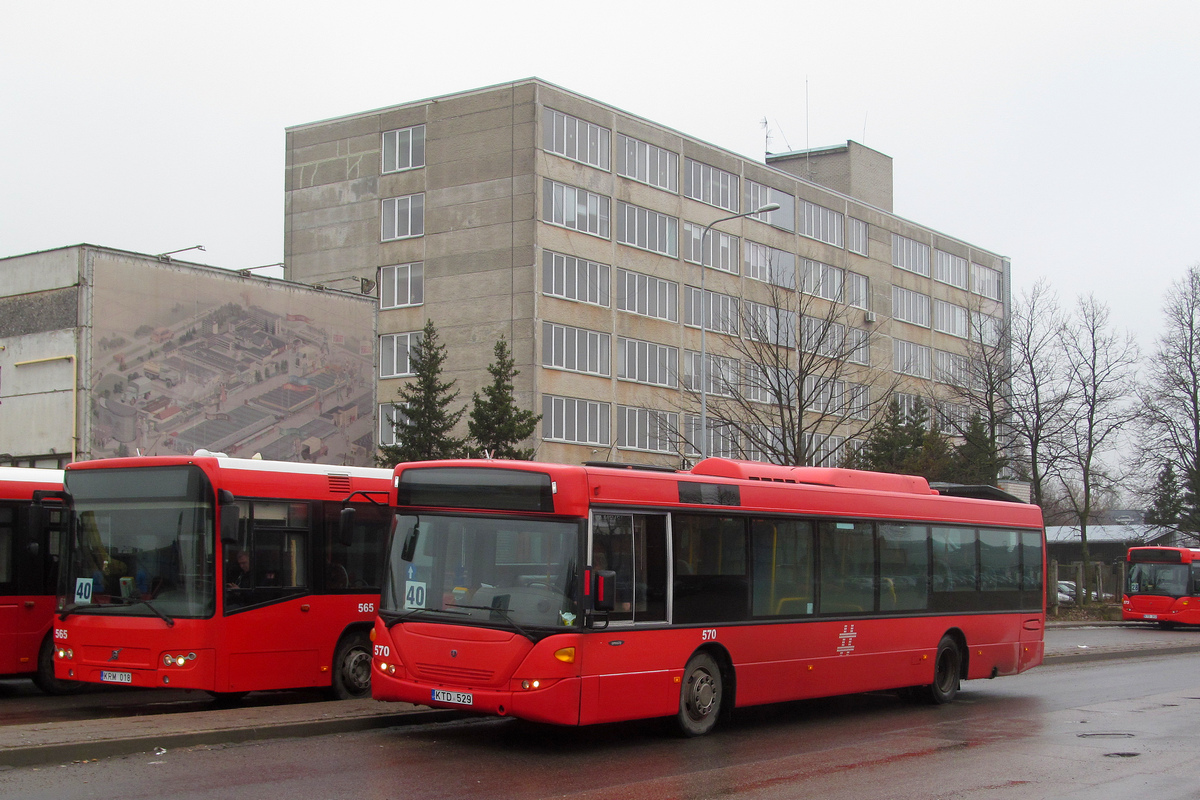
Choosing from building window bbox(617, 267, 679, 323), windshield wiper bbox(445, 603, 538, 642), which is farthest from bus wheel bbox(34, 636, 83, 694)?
building window bbox(617, 267, 679, 323)

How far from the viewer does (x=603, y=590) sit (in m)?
10.9

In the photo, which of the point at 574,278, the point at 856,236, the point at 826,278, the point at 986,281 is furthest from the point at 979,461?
the point at 986,281

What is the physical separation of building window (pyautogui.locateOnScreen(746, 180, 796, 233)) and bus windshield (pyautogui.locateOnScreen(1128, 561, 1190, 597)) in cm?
2657

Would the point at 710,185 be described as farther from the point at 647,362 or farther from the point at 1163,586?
the point at 1163,586

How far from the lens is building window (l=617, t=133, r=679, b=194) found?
5456 cm

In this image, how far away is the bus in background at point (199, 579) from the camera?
12578 millimetres

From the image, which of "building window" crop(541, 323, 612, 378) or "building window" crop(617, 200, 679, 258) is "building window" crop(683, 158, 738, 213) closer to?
"building window" crop(617, 200, 679, 258)

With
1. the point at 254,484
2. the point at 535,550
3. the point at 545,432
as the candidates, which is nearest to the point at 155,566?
the point at 254,484

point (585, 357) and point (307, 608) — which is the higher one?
point (585, 357)

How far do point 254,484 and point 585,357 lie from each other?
39.1 meters

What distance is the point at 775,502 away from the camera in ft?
44.7

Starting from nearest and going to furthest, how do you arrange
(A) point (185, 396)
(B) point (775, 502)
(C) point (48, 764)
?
(C) point (48, 764) < (B) point (775, 502) < (A) point (185, 396)

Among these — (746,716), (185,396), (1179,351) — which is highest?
(1179,351)

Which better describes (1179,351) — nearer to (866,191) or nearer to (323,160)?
(866,191)
